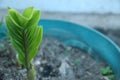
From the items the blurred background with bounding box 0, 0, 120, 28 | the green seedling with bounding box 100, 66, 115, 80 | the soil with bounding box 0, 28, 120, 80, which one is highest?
the blurred background with bounding box 0, 0, 120, 28

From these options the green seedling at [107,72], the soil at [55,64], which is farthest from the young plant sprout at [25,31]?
the green seedling at [107,72]

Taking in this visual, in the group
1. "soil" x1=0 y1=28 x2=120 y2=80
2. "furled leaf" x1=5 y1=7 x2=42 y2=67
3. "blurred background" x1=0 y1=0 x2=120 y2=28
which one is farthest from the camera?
"blurred background" x1=0 y1=0 x2=120 y2=28

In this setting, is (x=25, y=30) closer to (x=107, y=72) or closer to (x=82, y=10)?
(x=107, y=72)

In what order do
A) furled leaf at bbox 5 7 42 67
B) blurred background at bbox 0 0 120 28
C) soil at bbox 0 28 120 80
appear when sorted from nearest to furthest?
furled leaf at bbox 5 7 42 67 → soil at bbox 0 28 120 80 → blurred background at bbox 0 0 120 28

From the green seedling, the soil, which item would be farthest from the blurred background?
the green seedling

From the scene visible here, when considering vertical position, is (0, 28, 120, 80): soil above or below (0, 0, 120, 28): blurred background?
below

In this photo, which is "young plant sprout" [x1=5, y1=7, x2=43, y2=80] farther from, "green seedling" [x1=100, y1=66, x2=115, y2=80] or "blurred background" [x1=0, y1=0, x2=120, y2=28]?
"blurred background" [x1=0, y1=0, x2=120, y2=28]

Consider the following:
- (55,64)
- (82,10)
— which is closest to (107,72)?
(55,64)

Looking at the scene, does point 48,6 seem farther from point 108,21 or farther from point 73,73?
point 73,73
